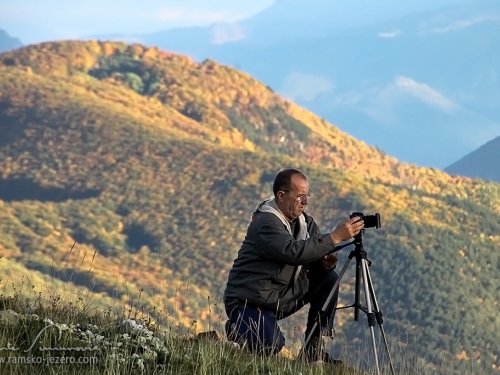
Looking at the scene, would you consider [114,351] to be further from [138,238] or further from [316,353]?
[138,238]

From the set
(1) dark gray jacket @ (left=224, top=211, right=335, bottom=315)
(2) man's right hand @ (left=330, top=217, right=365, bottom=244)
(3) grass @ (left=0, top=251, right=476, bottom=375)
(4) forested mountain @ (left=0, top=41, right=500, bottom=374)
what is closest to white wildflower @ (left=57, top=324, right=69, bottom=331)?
(3) grass @ (left=0, top=251, right=476, bottom=375)

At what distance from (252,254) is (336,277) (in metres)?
0.57

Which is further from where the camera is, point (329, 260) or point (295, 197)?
point (329, 260)

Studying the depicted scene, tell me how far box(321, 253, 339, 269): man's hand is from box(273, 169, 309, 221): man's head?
33 centimetres

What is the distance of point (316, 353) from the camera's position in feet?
16.3

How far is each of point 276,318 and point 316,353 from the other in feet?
1.11

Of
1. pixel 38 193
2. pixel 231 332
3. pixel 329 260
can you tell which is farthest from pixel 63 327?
pixel 38 193

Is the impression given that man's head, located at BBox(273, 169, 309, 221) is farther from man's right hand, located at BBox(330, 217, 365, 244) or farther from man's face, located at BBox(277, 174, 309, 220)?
man's right hand, located at BBox(330, 217, 365, 244)

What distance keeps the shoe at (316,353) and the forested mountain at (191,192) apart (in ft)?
113

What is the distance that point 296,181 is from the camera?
5.03m

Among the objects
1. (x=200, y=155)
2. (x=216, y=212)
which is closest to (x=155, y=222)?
(x=216, y=212)

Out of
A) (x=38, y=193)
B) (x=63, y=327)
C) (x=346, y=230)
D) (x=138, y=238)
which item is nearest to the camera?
(x=63, y=327)

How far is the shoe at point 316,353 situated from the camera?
4.82 meters

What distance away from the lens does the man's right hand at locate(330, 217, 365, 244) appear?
4.77 metres
